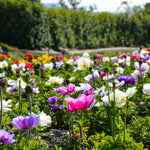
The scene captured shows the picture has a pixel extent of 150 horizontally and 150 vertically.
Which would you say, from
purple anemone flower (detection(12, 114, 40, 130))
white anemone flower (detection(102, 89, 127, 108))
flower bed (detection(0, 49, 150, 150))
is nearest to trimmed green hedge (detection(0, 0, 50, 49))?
flower bed (detection(0, 49, 150, 150))

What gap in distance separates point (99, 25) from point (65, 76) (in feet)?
50.0

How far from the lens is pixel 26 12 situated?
13875mm

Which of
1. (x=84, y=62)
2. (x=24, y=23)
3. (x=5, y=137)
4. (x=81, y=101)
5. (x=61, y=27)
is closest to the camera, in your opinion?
(x=5, y=137)

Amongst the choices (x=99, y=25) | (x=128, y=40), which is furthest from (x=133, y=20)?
(x=99, y=25)

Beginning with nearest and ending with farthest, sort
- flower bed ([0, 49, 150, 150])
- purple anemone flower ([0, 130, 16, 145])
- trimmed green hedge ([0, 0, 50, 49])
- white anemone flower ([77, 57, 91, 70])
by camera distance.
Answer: purple anemone flower ([0, 130, 16, 145]), flower bed ([0, 49, 150, 150]), white anemone flower ([77, 57, 91, 70]), trimmed green hedge ([0, 0, 50, 49])

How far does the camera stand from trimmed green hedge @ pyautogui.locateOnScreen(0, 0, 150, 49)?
13961mm

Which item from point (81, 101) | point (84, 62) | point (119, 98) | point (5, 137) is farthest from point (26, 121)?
point (84, 62)

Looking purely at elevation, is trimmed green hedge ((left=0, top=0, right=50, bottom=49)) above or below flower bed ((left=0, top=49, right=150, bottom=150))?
above

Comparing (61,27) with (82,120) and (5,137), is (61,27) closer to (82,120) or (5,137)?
(82,120)

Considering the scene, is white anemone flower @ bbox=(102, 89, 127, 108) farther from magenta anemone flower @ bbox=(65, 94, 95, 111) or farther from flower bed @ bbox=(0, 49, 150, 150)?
magenta anemone flower @ bbox=(65, 94, 95, 111)

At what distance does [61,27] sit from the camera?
15500mm

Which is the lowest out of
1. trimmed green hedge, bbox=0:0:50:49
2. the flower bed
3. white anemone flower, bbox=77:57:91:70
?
the flower bed

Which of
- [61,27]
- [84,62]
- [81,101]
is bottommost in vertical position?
[81,101]

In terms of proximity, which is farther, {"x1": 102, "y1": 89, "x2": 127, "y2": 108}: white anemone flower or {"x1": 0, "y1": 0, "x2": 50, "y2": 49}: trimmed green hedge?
{"x1": 0, "y1": 0, "x2": 50, "y2": 49}: trimmed green hedge
